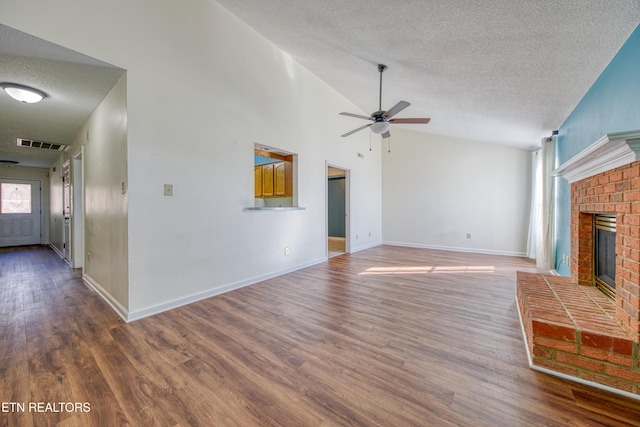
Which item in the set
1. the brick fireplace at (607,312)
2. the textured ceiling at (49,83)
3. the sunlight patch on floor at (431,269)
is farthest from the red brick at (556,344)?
the textured ceiling at (49,83)

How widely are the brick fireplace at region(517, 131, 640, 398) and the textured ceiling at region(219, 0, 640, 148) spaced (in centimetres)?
90

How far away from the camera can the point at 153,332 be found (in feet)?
7.37

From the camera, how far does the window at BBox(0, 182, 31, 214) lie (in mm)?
6848

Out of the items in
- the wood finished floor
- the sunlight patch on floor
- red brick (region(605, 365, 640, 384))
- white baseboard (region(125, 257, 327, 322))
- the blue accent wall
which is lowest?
the wood finished floor

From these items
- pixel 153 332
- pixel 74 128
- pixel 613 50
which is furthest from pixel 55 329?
pixel 613 50

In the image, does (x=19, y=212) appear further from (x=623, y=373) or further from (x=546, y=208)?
(x=546, y=208)

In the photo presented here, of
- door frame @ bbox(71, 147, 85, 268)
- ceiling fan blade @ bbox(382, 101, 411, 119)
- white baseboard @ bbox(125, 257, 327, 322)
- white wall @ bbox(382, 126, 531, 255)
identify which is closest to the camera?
white baseboard @ bbox(125, 257, 327, 322)

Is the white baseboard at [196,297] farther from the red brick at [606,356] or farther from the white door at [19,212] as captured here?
the white door at [19,212]

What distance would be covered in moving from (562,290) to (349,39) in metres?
3.42

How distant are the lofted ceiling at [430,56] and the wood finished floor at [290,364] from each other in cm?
240

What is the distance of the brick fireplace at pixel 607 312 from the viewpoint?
150cm

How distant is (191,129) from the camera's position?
2.87m

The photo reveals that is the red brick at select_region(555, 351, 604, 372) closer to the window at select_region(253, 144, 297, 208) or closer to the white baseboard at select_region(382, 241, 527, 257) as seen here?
the window at select_region(253, 144, 297, 208)

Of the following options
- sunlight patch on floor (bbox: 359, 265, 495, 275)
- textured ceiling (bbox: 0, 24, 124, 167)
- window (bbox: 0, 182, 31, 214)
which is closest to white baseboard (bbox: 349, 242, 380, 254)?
sunlight patch on floor (bbox: 359, 265, 495, 275)
